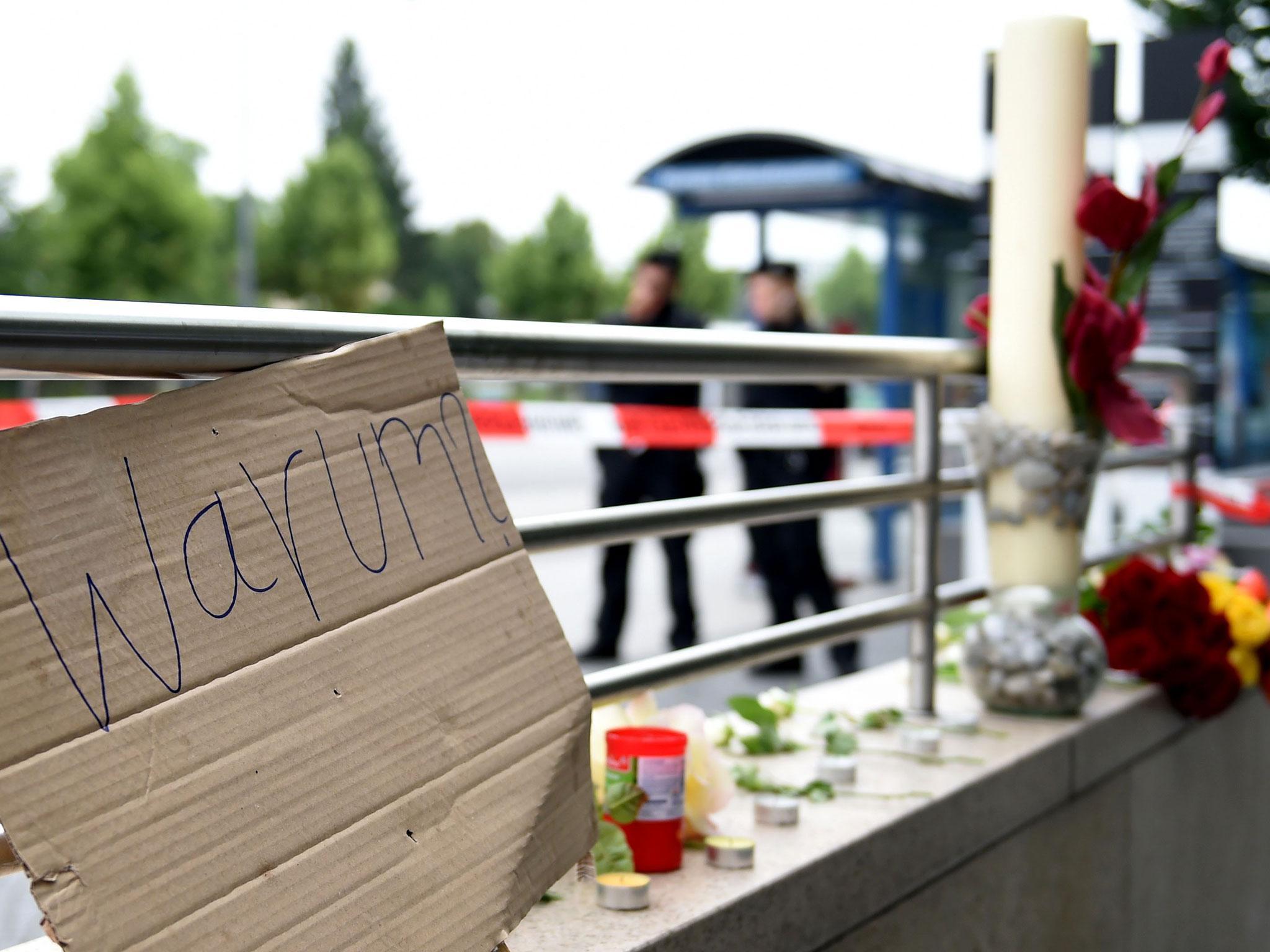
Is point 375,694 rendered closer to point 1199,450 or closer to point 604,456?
point 1199,450

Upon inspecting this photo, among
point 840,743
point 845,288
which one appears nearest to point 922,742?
point 840,743

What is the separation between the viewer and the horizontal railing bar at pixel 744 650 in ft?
5.85

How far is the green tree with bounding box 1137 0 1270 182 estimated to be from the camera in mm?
11367

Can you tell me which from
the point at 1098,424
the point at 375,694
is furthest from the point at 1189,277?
the point at 375,694

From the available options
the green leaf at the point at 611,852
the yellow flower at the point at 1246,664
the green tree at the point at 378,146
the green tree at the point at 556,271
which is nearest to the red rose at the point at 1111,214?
the yellow flower at the point at 1246,664

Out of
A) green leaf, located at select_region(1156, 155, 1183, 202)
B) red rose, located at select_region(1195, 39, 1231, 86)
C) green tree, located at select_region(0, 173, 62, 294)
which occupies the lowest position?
green leaf, located at select_region(1156, 155, 1183, 202)

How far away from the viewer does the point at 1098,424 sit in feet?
8.79

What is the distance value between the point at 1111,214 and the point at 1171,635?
956 millimetres

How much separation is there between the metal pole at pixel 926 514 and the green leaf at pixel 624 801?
106 cm

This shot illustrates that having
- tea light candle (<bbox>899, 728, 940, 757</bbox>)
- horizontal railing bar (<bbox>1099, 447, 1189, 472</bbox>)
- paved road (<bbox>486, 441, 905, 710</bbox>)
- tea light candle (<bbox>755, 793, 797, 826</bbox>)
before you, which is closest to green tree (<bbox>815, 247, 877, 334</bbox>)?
paved road (<bbox>486, 441, 905, 710</bbox>)

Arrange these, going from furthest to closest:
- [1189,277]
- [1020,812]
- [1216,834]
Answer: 1. [1189,277]
2. [1216,834]
3. [1020,812]

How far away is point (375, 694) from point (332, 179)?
153ft

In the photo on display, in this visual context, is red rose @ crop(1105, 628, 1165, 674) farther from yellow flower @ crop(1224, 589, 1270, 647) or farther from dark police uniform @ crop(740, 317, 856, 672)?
dark police uniform @ crop(740, 317, 856, 672)

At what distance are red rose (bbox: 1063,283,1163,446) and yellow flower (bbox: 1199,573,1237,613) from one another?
0.69 metres
